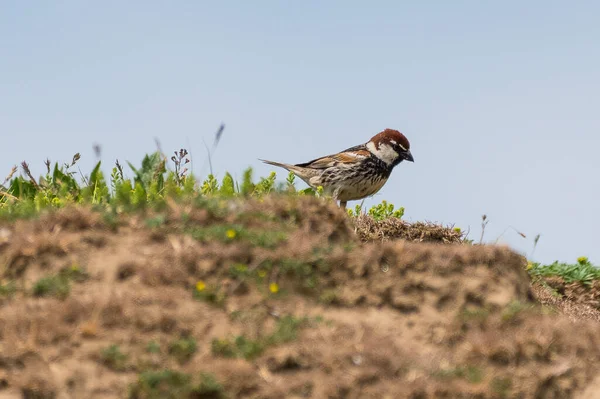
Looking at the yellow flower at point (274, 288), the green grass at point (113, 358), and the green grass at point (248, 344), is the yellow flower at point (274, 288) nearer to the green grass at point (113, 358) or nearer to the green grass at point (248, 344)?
the green grass at point (248, 344)

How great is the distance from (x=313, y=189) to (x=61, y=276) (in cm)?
766

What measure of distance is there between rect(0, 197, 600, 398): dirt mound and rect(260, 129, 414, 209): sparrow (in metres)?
6.41

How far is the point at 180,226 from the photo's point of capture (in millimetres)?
6520

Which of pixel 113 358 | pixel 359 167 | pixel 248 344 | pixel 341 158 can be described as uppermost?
pixel 341 158

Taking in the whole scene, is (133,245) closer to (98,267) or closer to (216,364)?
(98,267)

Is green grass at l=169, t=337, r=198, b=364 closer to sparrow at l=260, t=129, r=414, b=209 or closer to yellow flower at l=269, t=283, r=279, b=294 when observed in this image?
yellow flower at l=269, t=283, r=279, b=294

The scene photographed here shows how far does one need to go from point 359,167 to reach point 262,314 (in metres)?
7.93

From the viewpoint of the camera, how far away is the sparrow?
526 inches

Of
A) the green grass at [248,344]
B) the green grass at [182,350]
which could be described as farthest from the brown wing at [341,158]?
the green grass at [182,350]

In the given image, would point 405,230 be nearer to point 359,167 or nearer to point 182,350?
point 359,167

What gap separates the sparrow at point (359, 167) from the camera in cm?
1337

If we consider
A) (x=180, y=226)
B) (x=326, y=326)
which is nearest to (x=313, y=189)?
(x=180, y=226)

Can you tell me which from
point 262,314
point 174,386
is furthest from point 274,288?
point 174,386

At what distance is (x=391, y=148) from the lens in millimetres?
13883
